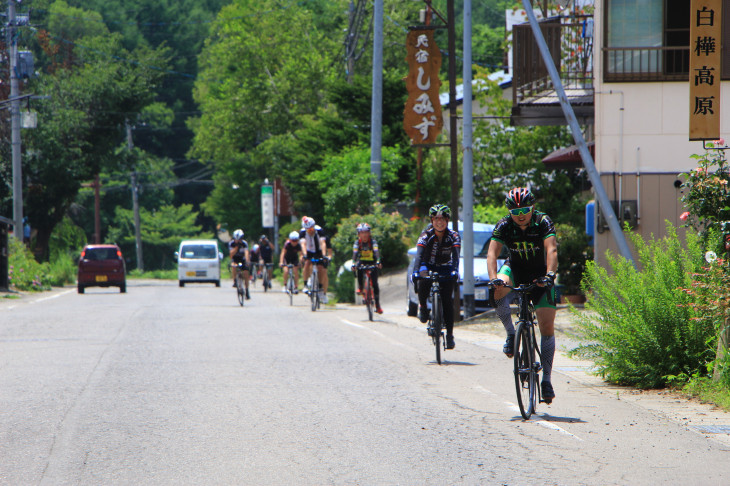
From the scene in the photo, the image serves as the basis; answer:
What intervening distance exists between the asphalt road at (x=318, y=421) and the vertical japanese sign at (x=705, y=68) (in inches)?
133

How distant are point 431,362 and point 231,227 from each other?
183 ft

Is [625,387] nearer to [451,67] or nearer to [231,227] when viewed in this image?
[451,67]

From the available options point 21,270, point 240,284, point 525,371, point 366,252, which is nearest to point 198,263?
point 21,270

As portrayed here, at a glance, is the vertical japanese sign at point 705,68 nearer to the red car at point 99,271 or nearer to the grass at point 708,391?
the grass at point 708,391

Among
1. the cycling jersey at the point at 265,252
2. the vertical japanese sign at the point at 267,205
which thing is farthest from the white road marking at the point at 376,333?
the vertical japanese sign at the point at 267,205

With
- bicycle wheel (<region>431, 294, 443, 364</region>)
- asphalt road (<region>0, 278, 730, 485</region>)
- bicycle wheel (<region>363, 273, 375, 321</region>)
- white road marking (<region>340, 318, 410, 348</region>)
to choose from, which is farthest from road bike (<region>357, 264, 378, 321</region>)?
bicycle wheel (<region>431, 294, 443, 364</region>)

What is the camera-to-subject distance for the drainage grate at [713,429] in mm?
7633

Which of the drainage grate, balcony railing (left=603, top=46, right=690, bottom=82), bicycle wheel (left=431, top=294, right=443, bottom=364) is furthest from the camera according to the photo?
balcony railing (left=603, top=46, right=690, bottom=82)

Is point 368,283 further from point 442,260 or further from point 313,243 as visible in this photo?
point 442,260

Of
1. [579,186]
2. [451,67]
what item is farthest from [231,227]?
[451,67]

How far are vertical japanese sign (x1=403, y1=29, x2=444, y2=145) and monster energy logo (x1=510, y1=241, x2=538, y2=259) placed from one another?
1469cm

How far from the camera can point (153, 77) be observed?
176ft

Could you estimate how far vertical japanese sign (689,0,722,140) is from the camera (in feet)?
40.9

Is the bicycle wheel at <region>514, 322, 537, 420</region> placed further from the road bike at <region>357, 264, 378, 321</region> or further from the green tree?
the green tree
